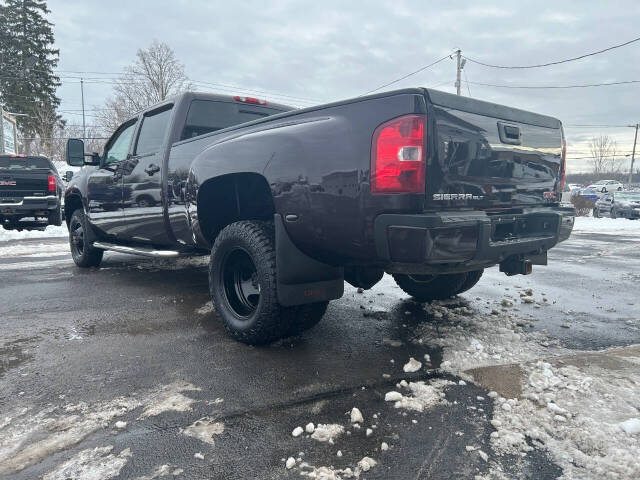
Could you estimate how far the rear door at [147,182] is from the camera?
4508mm

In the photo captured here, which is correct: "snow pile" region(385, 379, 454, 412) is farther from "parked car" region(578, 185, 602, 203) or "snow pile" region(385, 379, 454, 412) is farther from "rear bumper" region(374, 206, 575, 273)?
"parked car" region(578, 185, 602, 203)

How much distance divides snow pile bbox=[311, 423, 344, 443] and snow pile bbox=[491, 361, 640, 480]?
72 centimetres

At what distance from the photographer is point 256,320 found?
3.17 m

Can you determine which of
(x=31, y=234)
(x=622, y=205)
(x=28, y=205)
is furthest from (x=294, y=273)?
(x=622, y=205)

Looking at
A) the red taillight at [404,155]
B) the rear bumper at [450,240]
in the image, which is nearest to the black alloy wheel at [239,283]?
the rear bumper at [450,240]

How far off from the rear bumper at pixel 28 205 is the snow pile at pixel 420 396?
10.9m

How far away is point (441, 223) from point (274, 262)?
119cm

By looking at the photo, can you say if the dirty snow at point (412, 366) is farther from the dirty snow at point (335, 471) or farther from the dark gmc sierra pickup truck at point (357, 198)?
the dirty snow at point (335, 471)

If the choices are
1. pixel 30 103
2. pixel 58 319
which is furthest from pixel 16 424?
pixel 30 103

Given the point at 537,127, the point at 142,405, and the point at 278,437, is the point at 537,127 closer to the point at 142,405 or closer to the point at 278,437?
the point at 278,437

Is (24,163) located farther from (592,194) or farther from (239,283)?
(592,194)

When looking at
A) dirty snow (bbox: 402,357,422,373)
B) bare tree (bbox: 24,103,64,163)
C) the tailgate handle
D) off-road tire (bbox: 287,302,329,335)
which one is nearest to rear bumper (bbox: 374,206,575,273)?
the tailgate handle

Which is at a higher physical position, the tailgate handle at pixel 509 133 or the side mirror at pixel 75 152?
the side mirror at pixel 75 152

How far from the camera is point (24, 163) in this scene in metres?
11.3
